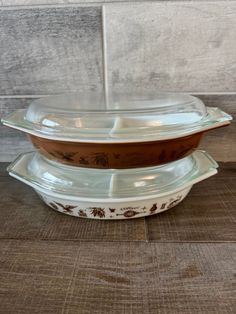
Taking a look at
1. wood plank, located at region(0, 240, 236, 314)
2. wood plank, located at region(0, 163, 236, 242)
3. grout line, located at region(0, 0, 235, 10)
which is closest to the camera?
wood plank, located at region(0, 240, 236, 314)

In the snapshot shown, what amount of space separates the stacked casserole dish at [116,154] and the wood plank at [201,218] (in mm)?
18

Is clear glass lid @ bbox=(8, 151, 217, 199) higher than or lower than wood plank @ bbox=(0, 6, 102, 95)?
lower

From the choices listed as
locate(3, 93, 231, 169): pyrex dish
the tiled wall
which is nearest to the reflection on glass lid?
locate(3, 93, 231, 169): pyrex dish

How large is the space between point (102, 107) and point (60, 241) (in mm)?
177

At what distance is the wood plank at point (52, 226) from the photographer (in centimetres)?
37

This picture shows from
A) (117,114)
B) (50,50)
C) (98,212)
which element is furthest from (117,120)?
(50,50)

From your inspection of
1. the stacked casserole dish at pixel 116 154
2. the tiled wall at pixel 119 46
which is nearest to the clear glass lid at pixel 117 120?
the stacked casserole dish at pixel 116 154

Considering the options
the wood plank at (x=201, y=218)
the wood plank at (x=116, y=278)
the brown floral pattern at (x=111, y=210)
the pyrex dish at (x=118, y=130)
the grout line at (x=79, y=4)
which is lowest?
the wood plank at (x=201, y=218)

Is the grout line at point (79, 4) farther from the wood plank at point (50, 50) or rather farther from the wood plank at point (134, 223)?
the wood plank at point (134, 223)

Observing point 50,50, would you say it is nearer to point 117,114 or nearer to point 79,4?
point 79,4

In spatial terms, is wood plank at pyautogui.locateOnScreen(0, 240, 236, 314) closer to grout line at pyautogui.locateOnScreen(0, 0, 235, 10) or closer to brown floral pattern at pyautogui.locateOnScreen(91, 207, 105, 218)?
brown floral pattern at pyautogui.locateOnScreen(91, 207, 105, 218)

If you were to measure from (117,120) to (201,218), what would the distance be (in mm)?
158

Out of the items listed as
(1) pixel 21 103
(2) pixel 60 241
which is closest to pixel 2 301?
(2) pixel 60 241

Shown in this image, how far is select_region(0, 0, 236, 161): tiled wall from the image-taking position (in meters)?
0.51
